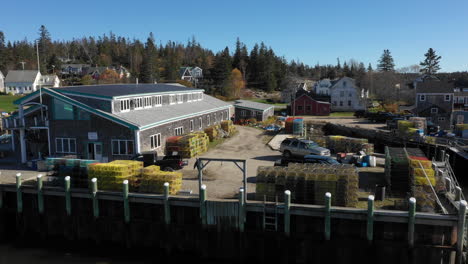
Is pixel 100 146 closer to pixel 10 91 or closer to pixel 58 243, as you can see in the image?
pixel 58 243

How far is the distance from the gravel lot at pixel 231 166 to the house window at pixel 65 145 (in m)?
8.79

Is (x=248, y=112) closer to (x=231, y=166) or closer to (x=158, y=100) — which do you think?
(x=158, y=100)

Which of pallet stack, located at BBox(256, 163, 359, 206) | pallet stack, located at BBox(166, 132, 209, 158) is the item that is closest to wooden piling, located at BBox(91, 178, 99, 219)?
pallet stack, located at BBox(256, 163, 359, 206)

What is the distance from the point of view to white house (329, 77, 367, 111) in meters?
72.4

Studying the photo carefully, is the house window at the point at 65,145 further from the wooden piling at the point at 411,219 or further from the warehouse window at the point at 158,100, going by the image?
the wooden piling at the point at 411,219

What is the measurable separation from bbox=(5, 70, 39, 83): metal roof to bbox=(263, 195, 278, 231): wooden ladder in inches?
3696

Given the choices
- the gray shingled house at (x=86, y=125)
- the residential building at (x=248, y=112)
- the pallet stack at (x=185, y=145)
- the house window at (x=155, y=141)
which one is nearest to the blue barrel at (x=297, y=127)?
the residential building at (x=248, y=112)

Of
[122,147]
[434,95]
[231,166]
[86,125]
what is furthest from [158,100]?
[434,95]

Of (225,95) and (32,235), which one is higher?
(225,95)

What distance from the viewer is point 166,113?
113ft

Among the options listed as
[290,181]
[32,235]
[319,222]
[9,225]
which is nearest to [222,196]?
[290,181]

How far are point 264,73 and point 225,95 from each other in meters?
21.7

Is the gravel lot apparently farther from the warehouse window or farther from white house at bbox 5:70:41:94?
white house at bbox 5:70:41:94

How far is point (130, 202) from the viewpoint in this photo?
18.2m
